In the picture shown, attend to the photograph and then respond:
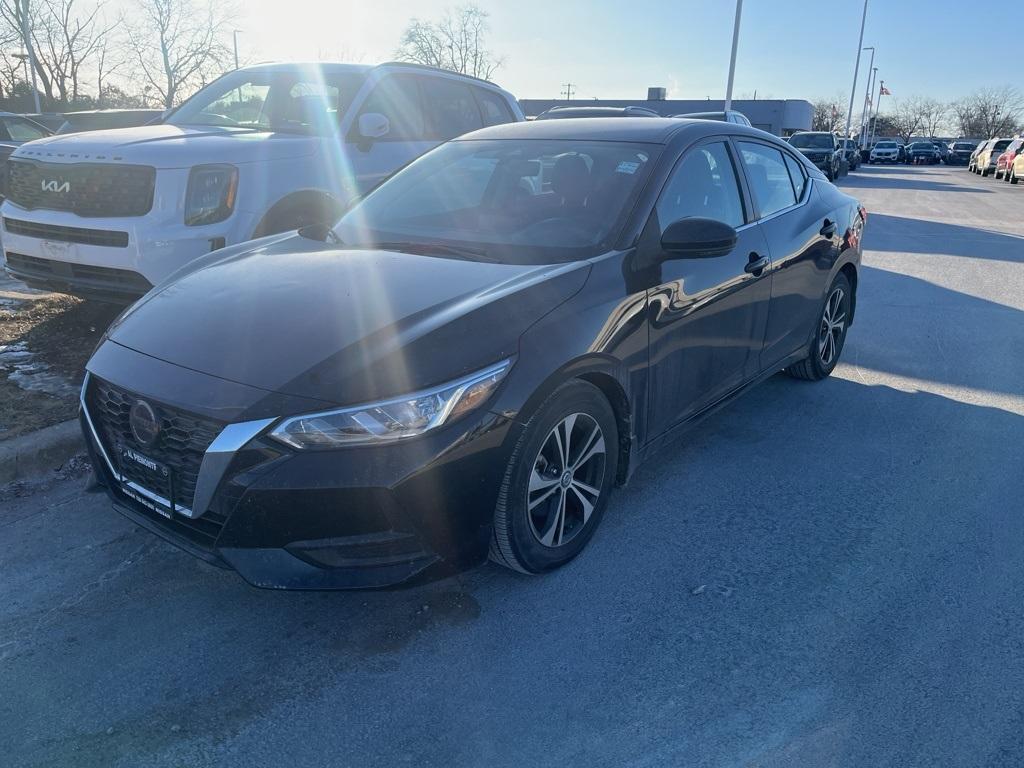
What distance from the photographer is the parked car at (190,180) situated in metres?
5.16

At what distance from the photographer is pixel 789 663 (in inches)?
106

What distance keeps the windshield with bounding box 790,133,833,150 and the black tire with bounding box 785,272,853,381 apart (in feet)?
86.8

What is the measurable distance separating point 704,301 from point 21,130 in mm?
13357

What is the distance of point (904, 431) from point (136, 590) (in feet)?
13.7

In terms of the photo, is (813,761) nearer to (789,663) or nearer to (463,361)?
(789,663)

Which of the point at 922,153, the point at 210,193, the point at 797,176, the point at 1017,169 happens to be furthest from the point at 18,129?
the point at 922,153

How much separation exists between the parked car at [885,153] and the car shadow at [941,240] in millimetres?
49465

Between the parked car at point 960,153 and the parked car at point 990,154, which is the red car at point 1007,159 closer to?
the parked car at point 990,154

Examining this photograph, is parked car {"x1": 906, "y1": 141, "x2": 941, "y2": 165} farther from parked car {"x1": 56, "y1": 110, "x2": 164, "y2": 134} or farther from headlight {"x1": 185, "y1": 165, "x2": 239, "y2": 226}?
headlight {"x1": 185, "y1": 165, "x2": 239, "y2": 226}

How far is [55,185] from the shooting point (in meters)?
5.44

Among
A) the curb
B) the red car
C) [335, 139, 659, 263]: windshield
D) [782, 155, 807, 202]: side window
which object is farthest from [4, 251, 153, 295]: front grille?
the red car

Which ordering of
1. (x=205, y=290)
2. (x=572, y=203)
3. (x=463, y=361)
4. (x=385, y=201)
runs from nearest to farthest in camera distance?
(x=463, y=361) → (x=205, y=290) → (x=572, y=203) → (x=385, y=201)

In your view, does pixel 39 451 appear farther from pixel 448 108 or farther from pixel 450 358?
pixel 448 108

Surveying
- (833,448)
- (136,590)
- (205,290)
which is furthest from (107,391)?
(833,448)
